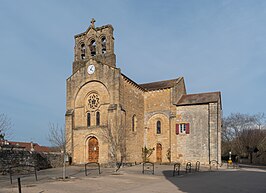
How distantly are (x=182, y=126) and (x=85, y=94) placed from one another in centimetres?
1241

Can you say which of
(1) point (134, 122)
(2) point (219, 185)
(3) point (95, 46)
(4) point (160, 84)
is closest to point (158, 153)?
(1) point (134, 122)

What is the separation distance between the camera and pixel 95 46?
32.2 meters

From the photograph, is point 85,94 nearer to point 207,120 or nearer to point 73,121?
point 73,121

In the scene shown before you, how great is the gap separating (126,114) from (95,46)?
9.26 m

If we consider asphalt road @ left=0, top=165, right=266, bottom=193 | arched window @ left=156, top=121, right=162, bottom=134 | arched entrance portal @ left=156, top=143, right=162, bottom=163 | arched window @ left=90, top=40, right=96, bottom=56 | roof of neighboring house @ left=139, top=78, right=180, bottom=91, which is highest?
arched window @ left=90, top=40, right=96, bottom=56

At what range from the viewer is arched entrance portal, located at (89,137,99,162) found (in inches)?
1152

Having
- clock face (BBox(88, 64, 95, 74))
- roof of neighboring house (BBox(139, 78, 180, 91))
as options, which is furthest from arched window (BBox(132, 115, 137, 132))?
clock face (BBox(88, 64, 95, 74))

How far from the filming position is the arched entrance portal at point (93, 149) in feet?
96.0

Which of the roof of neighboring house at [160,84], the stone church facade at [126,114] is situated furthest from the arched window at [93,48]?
the roof of neighboring house at [160,84]

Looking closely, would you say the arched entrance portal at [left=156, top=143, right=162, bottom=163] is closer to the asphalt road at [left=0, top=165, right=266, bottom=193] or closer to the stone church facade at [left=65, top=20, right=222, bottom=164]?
the stone church facade at [left=65, top=20, right=222, bottom=164]

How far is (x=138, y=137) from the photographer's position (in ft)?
108

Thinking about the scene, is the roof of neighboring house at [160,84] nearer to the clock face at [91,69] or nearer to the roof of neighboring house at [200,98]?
the roof of neighboring house at [200,98]

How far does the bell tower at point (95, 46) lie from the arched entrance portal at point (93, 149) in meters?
8.78

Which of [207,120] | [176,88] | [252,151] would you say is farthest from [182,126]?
[252,151]
